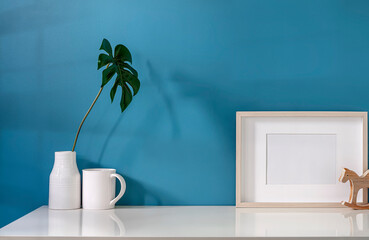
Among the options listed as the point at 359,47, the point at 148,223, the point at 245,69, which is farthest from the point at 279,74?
the point at 148,223

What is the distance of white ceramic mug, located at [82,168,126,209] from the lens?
51.5 inches

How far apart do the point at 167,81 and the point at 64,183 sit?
492 mm

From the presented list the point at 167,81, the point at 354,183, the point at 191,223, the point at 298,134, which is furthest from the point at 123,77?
the point at 354,183

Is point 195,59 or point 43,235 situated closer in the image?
point 43,235

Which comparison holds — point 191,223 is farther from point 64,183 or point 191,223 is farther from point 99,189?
point 64,183

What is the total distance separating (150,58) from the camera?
4.66 feet

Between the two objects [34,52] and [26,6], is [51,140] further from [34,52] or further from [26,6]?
[26,6]

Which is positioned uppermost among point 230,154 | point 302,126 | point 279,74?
point 279,74

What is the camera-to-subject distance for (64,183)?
51.4 inches

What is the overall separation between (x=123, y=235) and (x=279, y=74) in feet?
2.58

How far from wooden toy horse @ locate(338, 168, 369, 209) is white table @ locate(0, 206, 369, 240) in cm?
3

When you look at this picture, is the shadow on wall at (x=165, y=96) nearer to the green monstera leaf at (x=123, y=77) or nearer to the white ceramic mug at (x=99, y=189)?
the green monstera leaf at (x=123, y=77)

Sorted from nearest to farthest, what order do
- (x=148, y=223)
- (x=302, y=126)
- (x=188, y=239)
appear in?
(x=188, y=239)
(x=148, y=223)
(x=302, y=126)

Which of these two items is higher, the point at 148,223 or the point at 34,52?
the point at 34,52
